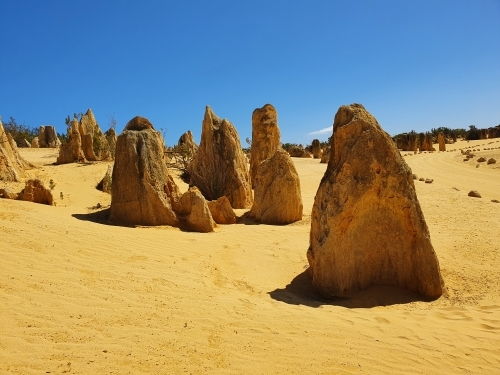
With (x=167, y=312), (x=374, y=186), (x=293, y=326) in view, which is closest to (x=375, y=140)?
(x=374, y=186)

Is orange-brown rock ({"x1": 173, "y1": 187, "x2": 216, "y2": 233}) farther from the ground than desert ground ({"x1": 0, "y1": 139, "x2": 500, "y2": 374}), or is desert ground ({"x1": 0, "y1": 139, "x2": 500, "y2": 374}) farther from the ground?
orange-brown rock ({"x1": 173, "y1": 187, "x2": 216, "y2": 233})

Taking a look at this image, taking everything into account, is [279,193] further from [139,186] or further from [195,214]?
[139,186]

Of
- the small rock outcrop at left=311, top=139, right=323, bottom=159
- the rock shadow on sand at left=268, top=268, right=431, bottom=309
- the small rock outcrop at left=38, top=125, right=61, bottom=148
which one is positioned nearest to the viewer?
the rock shadow on sand at left=268, top=268, right=431, bottom=309

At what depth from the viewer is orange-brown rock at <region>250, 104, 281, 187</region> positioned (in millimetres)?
14312

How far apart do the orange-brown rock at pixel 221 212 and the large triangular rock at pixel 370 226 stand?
13.7 ft

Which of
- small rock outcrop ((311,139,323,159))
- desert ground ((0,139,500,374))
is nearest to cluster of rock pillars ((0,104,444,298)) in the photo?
desert ground ((0,139,500,374))

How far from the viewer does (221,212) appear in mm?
8984

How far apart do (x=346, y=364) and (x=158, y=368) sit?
1511 millimetres

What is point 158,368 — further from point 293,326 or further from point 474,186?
point 474,186

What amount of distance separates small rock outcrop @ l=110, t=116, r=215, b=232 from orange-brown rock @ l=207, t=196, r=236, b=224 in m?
0.87

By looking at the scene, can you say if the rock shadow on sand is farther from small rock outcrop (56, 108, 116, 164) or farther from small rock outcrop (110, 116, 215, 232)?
small rock outcrop (56, 108, 116, 164)

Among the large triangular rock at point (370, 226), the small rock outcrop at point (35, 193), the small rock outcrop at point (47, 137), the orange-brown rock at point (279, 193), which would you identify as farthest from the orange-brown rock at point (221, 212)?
the small rock outcrop at point (47, 137)

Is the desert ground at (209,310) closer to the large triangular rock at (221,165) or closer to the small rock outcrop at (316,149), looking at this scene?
the large triangular rock at (221,165)

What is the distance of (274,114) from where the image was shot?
1450 centimetres
